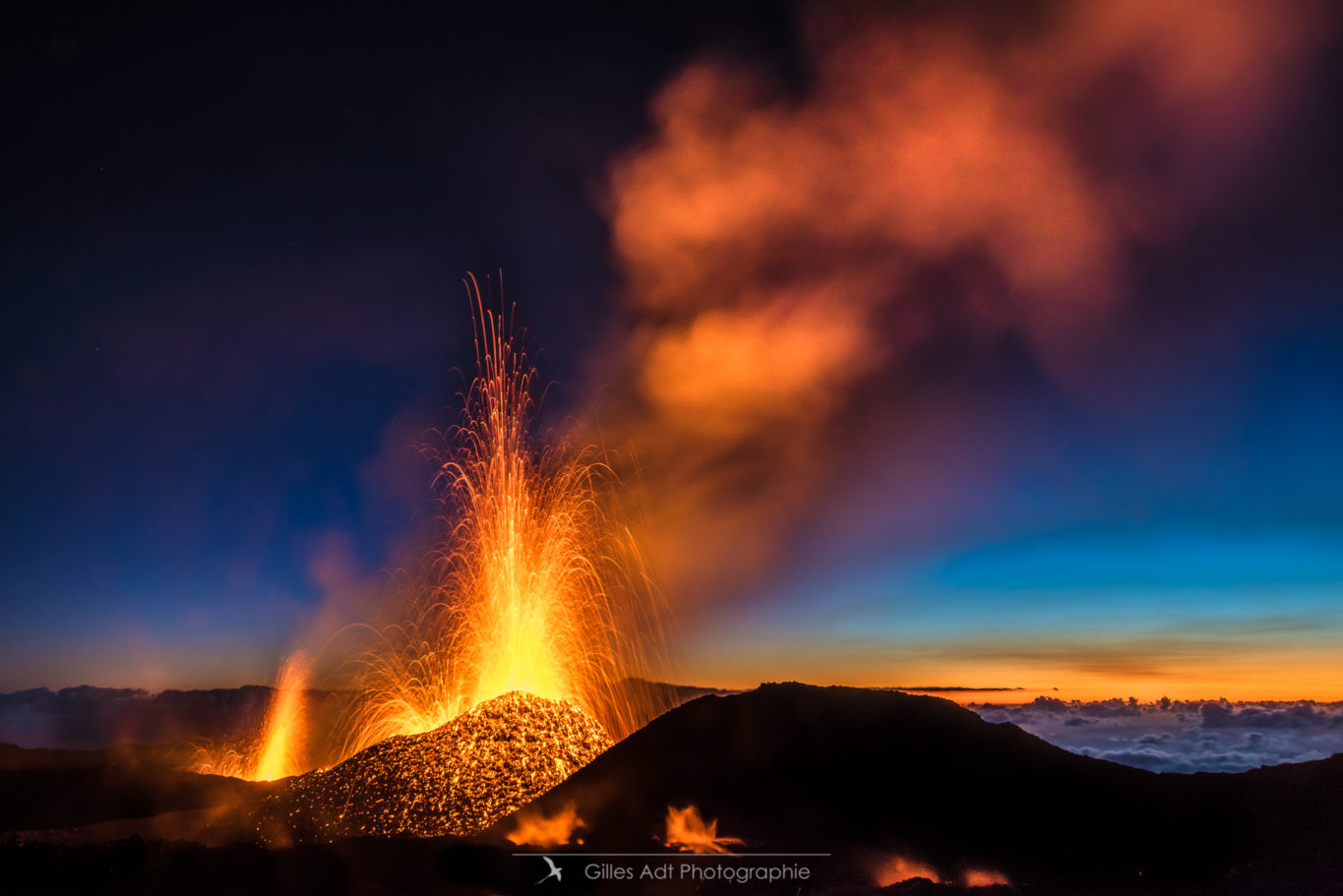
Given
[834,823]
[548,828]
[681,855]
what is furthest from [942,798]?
[548,828]

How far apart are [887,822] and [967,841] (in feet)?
11.0

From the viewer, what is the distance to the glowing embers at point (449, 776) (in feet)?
121

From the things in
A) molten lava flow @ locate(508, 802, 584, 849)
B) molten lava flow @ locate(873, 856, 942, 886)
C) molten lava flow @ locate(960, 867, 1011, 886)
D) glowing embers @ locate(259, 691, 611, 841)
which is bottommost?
molten lava flow @ locate(960, 867, 1011, 886)

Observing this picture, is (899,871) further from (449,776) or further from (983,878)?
(449,776)

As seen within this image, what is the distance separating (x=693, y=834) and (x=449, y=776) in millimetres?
13539

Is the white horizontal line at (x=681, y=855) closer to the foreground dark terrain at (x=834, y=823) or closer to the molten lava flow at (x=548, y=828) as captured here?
the foreground dark terrain at (x=834, y=823)

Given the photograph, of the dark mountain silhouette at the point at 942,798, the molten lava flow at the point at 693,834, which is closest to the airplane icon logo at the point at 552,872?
the dark mountain silhouette at the point at 942,798

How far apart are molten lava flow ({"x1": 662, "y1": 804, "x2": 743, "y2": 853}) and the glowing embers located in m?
8.22

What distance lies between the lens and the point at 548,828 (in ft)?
111

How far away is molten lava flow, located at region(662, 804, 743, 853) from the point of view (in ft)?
105

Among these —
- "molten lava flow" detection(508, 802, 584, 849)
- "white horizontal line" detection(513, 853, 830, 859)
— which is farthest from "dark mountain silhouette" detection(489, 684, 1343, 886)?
"white horizontal line" detection(513, 853, 830, 859)

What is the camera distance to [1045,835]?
35406mm

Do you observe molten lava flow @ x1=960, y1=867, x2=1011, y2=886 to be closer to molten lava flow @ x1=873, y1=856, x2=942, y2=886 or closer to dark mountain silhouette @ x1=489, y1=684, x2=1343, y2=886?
dark mountain silhouette @ x1=489, y1=684, x2=1343, y2=886

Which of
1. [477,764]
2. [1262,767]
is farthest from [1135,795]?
[477,764]
